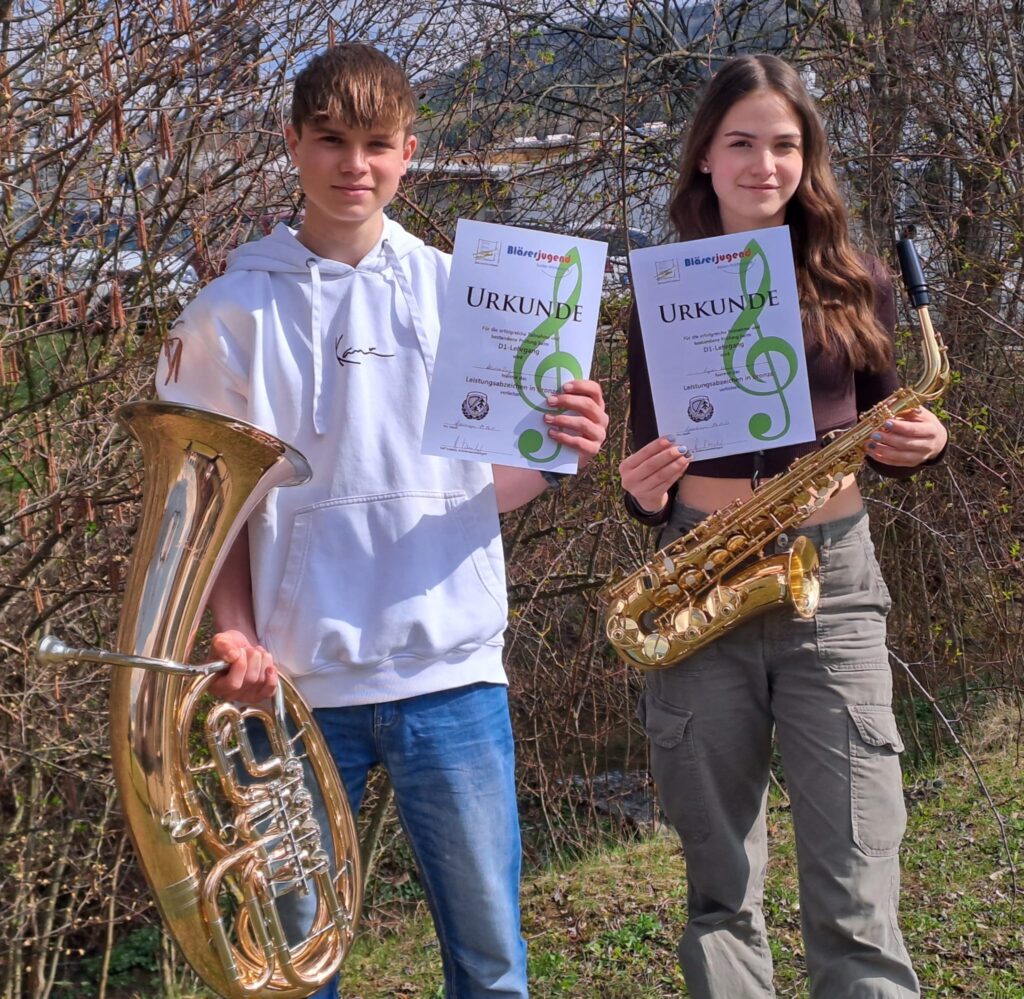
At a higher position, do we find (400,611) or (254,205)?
(254,205)

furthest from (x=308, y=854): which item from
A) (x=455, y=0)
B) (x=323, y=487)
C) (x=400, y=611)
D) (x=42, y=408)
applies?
(x=455, y=0)

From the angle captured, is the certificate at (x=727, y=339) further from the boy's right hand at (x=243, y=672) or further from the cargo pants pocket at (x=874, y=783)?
the boy's right hand at (x=243, y=672)

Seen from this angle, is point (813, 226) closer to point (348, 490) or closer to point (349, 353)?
point (349, 353)

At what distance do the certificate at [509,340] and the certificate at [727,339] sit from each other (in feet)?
0.68

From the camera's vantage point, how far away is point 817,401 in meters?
Answer: 2.69

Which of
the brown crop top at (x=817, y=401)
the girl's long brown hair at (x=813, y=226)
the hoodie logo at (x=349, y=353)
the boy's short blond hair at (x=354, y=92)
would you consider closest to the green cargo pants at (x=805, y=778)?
the brown crop top at (x=817, y=401)

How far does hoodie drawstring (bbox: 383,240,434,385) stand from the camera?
2412mm

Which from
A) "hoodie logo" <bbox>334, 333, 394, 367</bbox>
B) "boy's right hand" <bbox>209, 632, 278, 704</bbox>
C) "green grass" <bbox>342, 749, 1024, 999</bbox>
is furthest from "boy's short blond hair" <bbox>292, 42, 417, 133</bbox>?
"green grass" <bbox>342, 749, 1024, 999</bbox>

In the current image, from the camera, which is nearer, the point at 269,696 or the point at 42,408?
the point at 269,696

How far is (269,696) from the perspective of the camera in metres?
2.19

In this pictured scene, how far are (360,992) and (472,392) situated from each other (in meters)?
2.67

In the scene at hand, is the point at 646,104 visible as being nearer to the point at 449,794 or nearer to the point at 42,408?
the point at 42,408

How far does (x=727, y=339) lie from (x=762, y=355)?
8 centimetres

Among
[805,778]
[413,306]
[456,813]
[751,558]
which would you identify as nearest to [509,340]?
[413,306]
